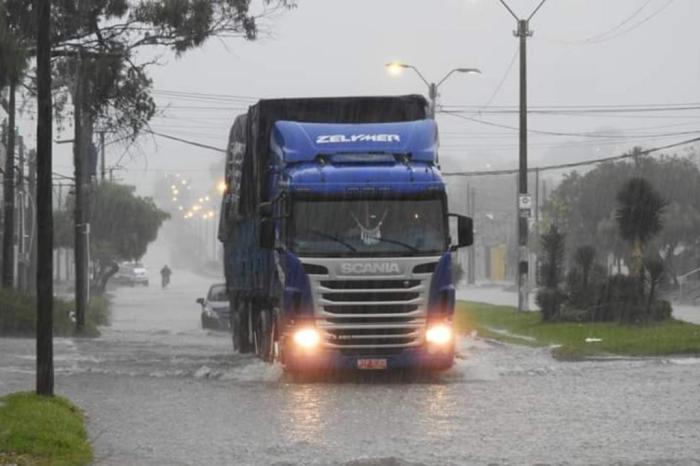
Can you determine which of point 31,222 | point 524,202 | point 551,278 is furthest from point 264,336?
point 31,222

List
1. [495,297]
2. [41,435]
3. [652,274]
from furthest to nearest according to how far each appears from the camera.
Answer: [495,297], [652,274], [41,435]

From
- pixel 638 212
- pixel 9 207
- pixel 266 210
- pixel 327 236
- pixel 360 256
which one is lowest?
pixel 360 256

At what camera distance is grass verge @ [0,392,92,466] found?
11742 mm

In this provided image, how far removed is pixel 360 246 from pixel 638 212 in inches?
551

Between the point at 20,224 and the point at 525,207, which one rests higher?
the point at 20,224

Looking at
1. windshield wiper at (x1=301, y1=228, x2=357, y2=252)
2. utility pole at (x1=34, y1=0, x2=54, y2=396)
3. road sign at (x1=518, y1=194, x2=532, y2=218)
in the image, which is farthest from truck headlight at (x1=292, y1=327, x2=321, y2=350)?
road sign at (x1=518, y1=194, x2=532, y2=218)

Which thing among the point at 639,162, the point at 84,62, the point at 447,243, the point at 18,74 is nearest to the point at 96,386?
the point at 447,243

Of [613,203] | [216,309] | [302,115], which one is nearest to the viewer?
[302,115]

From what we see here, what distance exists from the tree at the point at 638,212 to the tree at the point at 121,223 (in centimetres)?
4906

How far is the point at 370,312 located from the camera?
737 inches

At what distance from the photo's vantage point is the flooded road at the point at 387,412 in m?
12.4

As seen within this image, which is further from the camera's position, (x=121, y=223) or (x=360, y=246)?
(x=121, y=223)

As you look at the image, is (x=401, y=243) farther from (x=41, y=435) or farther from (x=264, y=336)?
(x=41, y=435)

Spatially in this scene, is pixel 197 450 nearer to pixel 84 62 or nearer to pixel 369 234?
pixel 369 234
